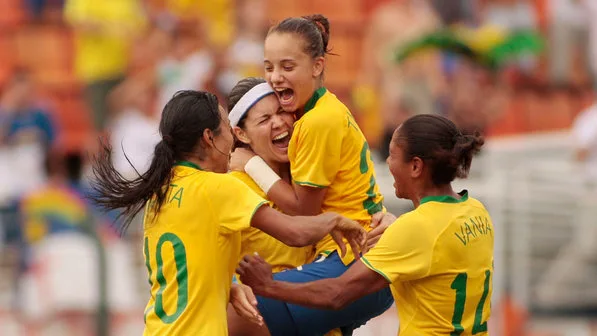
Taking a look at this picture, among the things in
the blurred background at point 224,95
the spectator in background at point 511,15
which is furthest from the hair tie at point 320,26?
the spectator in background at point 511,15

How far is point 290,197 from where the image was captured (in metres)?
6.89

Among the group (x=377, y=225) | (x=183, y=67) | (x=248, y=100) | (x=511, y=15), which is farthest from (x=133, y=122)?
(x=377, y=225)

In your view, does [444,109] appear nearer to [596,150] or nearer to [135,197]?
[596,150]

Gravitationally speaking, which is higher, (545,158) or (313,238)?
(313,238)

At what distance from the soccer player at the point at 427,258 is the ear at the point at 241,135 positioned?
79 centimetres

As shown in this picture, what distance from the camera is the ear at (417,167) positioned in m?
6.48

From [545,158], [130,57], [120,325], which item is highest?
[130,57]

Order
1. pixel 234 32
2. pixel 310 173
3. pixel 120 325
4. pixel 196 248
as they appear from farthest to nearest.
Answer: pixel 234 32
pixel 120 325
pixel 310 173
pixel 196 248

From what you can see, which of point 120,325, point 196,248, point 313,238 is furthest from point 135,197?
point 120,325

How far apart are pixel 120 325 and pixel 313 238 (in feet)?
22.4

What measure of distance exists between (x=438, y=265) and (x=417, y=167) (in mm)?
432

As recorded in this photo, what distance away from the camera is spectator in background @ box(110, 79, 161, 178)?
13555 mm

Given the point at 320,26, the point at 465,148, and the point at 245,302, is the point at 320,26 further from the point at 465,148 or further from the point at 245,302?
the point at 245,302

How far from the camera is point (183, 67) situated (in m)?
14.5
